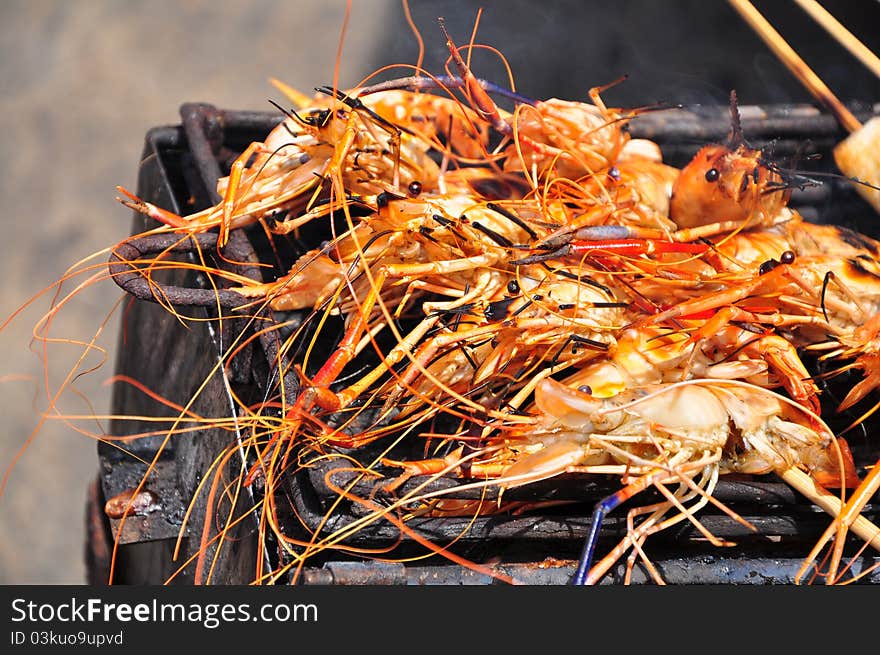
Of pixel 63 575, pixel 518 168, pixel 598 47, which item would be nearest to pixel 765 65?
pixel 598 47

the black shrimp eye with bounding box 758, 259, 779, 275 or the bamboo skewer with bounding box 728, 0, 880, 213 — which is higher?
the bamboo skewer with bounding box 728, 0, 880, 213

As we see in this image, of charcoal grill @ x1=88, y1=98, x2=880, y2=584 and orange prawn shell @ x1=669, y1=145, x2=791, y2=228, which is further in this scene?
orange prawn shell @ x1=669, y1=145, x2=791, y2=228

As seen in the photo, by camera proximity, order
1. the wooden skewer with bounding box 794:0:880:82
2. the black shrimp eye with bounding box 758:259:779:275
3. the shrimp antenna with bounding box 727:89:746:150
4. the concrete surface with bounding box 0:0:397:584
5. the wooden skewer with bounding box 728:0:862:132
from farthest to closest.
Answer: the concrete surface with bounding box 0:0:397:584
the wooden skewer with bounding box 728:0:862:132
the wooden skewer with bounding box 794:0:880:82
the shrimp antenna with bounding box 727:89:746:150
the black shrimp eye with bounding box 758:259:779:275

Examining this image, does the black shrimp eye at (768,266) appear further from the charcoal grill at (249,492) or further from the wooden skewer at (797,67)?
the wooden skewer at (797,67)

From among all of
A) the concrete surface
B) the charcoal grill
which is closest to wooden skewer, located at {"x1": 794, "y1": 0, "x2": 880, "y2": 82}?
the charcoal grill

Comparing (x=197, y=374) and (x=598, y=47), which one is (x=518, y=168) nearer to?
(x=197, y=374)

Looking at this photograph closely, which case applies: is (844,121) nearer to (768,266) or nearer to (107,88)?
(768,266)

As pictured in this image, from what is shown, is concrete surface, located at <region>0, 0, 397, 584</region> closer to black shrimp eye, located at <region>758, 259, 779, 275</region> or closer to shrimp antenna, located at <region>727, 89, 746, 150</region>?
shrimp antenna, located at <region>727, 89, 746, 150</region>
